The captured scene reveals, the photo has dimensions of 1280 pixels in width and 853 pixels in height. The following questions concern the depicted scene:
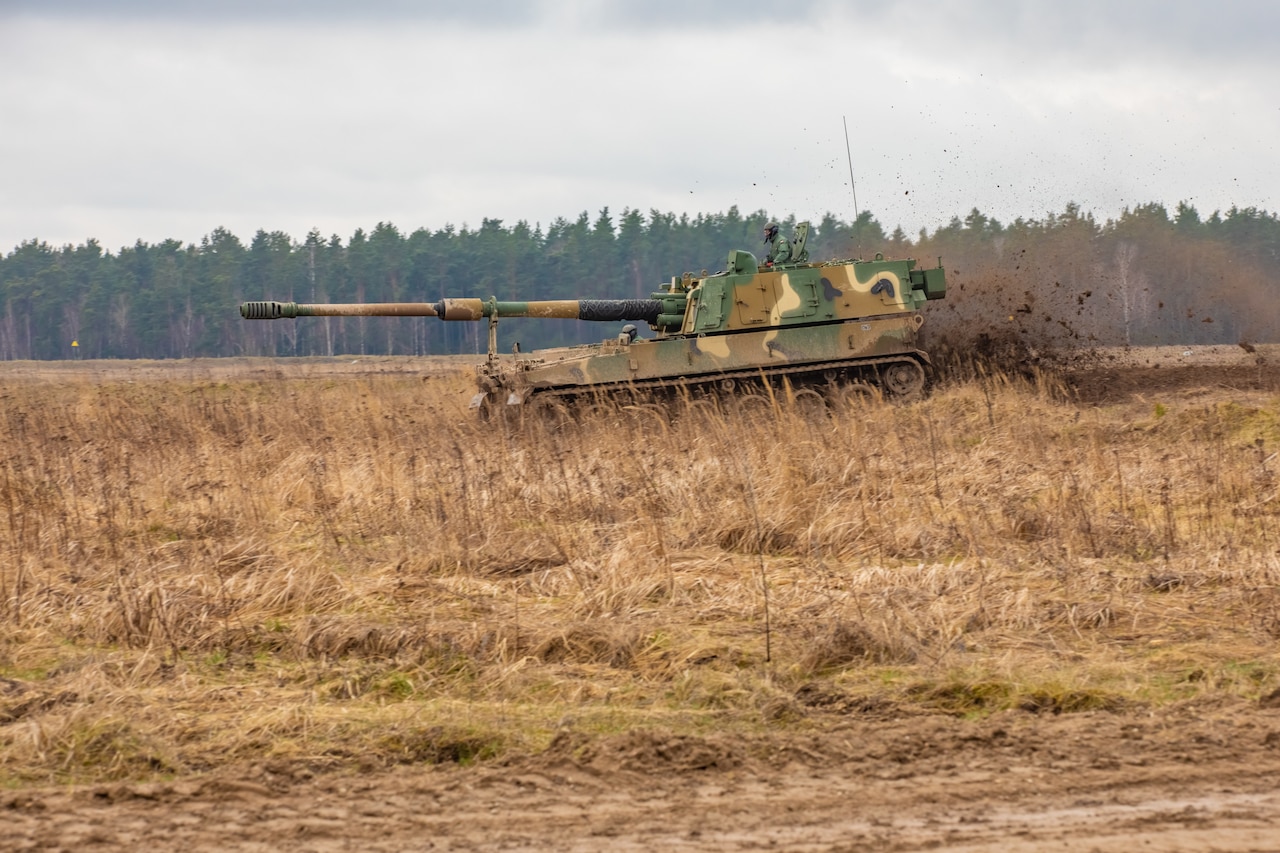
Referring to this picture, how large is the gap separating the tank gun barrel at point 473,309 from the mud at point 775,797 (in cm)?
1273

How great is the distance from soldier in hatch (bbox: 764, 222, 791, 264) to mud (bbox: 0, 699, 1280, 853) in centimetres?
1372

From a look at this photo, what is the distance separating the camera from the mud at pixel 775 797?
3783mm

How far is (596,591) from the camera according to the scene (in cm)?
675

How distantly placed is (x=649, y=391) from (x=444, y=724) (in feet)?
37.9

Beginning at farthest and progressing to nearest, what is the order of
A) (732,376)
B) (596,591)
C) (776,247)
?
1. (776,247)
2. (732,376)
3. (596,591)

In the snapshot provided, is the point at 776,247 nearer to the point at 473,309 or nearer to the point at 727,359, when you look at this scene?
the point at 727,359

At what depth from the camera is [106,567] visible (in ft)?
24.5

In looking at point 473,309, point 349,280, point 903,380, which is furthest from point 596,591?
point 349,280

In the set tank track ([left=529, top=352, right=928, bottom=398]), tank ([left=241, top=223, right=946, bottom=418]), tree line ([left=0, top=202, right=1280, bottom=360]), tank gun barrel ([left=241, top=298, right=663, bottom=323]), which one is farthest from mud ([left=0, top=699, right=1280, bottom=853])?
tree line ([left=0, top=202, right=1280, bottom=360])

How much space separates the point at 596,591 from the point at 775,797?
2714 millimetres

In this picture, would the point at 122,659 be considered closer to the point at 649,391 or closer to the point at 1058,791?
the point at 1058,791

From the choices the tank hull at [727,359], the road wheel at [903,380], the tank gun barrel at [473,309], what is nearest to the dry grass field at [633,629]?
the tank hull at [727,359]

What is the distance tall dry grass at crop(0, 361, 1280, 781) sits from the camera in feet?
16.8

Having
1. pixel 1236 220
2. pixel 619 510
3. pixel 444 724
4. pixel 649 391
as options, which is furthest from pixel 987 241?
pixel 1236 220
